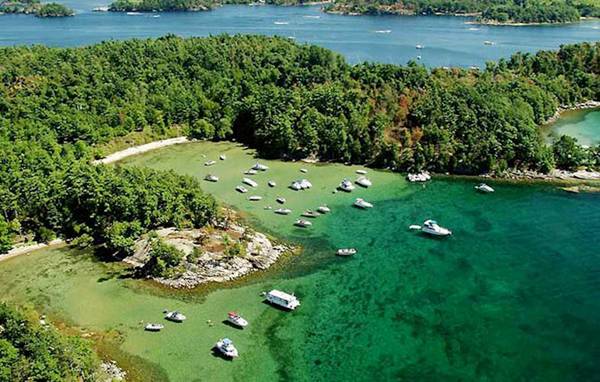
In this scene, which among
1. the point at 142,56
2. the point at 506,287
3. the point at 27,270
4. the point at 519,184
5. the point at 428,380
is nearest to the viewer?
the point at 428,380

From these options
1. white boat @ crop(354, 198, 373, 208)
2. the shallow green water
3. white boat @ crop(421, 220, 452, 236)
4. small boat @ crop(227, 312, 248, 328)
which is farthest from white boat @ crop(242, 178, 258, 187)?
small boat @ crop(227, 312, 248, 328)

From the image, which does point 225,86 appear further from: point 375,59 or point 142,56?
point 375,59

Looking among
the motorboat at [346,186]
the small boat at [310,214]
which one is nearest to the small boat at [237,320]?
the small boat at [310,214]

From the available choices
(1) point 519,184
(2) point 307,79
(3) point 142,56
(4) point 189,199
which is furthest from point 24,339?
(3) point 142,56

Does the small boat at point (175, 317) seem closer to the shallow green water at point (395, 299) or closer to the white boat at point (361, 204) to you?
the shallow green water at point (395, 299)

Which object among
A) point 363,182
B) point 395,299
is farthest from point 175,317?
point 363,182

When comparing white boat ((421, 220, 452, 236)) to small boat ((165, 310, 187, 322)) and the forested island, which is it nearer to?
the forested island
